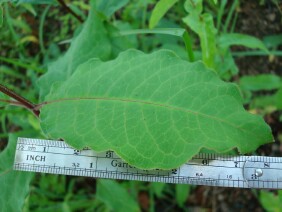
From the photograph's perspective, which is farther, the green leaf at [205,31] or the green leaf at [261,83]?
the green leaf at [261,83]

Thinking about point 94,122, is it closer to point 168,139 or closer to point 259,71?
point 168,139

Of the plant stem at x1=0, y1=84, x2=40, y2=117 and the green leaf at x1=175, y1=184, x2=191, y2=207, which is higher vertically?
the plant stem at x1=0, y1=84, x2=40, y2=117

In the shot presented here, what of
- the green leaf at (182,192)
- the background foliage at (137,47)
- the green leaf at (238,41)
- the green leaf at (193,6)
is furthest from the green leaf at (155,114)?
the green leaf at (182,192)

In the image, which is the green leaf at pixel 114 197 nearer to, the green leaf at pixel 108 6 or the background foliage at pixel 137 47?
the background foliage at pixel 137 47

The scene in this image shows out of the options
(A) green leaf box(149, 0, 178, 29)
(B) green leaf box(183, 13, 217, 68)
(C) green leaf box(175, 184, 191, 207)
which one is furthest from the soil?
(A) green leaf box(149, 0, 178, 29)

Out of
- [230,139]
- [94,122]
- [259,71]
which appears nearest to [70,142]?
[94,122]

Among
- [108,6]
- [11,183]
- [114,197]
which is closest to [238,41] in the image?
[108,6]

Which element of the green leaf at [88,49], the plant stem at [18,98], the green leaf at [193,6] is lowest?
the plant stem at [18,98]

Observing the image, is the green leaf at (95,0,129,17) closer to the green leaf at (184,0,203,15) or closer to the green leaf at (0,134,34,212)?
the green leaf at (184,0,203,15)
